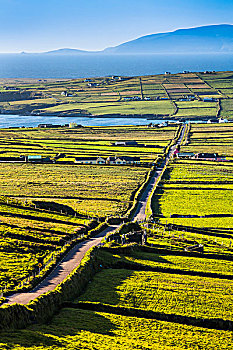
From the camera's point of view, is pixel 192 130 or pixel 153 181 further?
pixel 192 130

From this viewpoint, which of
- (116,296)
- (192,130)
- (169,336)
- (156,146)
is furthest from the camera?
(192,130)

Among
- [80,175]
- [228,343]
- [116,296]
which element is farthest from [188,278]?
[80,175]

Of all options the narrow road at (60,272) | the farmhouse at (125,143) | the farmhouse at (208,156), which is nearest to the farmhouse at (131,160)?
the farmhouse at (208,156)

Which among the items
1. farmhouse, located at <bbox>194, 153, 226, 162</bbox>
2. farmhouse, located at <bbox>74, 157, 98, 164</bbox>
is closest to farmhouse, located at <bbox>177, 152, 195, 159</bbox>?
farmhouse, located at <bbox>194, 153, 226, 162</bbox>

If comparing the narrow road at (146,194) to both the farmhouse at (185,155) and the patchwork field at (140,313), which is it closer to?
the farmhouse at (185,155)

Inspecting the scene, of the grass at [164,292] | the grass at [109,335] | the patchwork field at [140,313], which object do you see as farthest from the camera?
the grass at [164,292]

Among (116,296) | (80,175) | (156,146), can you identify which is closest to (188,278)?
(116,296)

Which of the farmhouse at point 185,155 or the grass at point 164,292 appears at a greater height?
the farmhouse at point 185,155

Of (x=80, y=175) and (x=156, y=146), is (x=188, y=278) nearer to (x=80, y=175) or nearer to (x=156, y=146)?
(x=80, y=175)

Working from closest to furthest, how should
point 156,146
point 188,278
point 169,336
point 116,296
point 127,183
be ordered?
point 169,336
point 116,296
point 188,278
point 127,183
point 156,146
